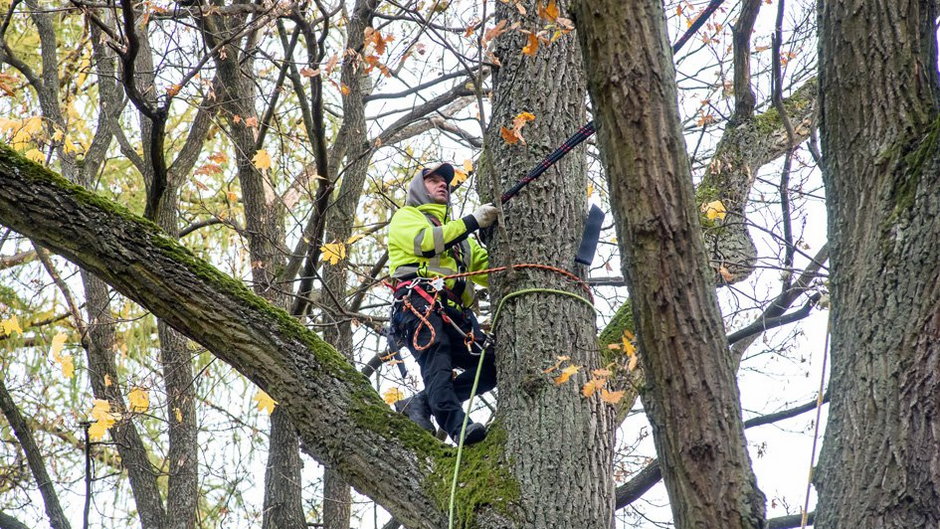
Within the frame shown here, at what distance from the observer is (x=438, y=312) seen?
14.1 ft

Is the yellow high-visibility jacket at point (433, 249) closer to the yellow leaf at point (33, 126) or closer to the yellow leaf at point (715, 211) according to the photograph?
the yellow leaf at point (715, 211)

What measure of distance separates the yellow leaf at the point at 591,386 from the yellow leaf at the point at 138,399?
3496mm

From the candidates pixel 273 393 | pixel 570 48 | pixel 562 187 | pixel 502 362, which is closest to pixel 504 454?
pixel 502 362

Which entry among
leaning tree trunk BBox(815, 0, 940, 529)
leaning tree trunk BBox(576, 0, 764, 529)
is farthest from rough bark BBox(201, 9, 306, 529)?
leaning tree trunk BBox(815, 0, 940, 529)

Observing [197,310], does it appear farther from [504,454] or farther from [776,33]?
[776,33]

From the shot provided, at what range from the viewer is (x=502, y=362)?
3.62 meters

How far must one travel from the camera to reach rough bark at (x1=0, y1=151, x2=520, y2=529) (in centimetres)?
333

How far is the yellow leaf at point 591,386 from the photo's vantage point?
3.42 meters

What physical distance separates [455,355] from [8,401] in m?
3.02

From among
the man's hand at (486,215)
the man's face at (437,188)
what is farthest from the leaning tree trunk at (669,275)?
the man's face at (437,188)

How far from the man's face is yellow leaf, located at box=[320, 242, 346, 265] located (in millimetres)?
1256

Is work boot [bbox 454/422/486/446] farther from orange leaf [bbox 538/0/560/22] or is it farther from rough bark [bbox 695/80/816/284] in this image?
rough bark [bbox 695/80/816/284]

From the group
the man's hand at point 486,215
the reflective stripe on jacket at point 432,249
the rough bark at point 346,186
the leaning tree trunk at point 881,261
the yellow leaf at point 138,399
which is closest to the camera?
the leaning tree trunk at point 881,261

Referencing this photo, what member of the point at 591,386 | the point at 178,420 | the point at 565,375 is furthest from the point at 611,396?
the point at 178,420
